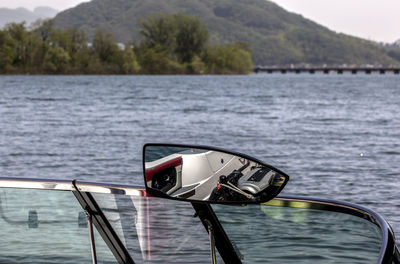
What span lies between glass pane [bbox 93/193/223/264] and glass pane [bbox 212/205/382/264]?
0.18 meters

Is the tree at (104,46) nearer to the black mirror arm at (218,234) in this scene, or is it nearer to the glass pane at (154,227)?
the glass pane at (154,227)

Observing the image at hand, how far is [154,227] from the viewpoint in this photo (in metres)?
3.15

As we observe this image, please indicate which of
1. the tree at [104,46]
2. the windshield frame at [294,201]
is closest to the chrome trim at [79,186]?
the windshield frame at [294,201]

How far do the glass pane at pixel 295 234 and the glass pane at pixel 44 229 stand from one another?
0.67 m

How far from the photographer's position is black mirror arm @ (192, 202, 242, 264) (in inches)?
116

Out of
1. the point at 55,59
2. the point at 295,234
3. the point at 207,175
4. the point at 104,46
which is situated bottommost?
the point at 55,59

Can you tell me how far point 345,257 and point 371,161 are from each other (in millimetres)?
22298

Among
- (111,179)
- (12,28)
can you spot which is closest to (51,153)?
(111,179)

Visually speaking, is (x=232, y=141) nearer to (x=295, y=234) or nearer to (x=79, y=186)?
(x=79, y=186)

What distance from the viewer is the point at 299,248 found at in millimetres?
2941

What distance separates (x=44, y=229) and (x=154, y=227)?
1.93 feet

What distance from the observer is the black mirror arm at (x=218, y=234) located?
295 centimetres

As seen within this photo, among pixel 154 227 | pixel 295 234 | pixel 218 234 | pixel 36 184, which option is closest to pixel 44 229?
pixel 36 184

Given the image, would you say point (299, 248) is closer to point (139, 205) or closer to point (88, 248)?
point (139, 205)
